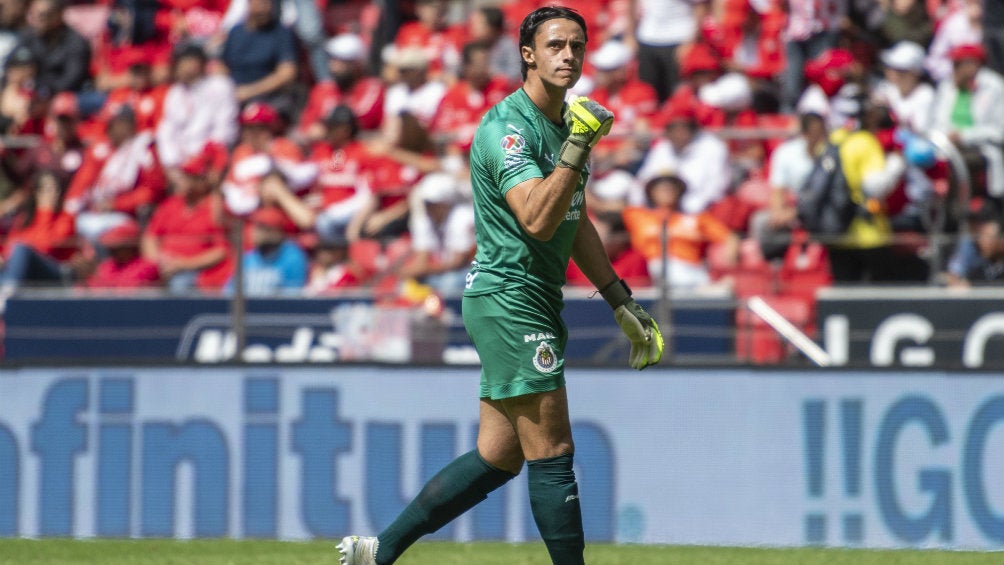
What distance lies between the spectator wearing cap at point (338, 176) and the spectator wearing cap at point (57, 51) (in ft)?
12.6

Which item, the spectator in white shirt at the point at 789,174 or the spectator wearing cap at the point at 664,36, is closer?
the spectator in white shirt at the point at 789,174

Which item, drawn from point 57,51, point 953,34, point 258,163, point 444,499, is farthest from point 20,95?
point 444,499

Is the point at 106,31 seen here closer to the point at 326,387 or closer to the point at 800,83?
the point at 800,83

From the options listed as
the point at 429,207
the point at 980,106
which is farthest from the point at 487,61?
the point at 980,106

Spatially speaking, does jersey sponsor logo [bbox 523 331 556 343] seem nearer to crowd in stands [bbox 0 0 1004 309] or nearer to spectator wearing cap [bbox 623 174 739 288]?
crowd in stands [bbox 0 0 1004 309]

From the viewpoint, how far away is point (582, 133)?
5227 mm

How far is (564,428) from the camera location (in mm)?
5602

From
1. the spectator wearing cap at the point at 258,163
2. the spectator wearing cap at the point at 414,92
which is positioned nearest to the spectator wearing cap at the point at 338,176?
the spectator wearing cap at the point at 258,163

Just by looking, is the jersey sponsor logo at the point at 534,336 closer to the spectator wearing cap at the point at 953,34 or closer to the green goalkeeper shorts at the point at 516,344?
the green goalkeeper shorts at the point at 516,344

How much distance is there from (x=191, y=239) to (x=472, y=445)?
108 inches

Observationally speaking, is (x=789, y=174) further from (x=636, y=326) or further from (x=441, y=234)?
(x=636, y=326)

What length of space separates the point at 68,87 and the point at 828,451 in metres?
9.93

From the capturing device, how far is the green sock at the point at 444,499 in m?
5.74

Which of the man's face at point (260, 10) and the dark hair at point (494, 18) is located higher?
the man's face at point (260, 10)
